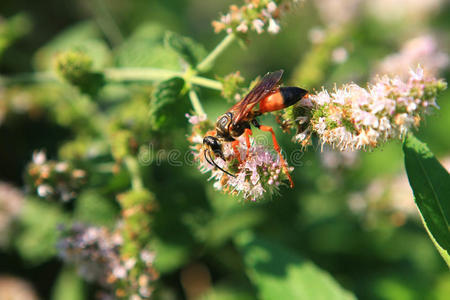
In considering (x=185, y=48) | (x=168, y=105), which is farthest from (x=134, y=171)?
(x=185, y=48)

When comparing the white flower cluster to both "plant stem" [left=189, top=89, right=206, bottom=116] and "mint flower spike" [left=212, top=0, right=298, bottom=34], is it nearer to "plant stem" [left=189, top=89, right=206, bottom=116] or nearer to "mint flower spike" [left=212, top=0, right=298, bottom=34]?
"plant stem" [left=189, top=89, right=206, bottom=116]

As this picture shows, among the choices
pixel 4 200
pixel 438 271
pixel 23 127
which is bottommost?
pixel 438 271

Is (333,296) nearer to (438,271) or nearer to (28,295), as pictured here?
(438,271)

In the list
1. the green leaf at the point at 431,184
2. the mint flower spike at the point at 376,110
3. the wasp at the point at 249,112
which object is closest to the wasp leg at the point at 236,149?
the wasp at the point at 249,112

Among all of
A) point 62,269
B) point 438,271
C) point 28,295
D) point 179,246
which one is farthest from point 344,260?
point 28,295

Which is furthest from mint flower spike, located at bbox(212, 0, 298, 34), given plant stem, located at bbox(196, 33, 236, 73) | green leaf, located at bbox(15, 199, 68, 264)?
green leaf, located at bbox(15, 199, 68, 264)

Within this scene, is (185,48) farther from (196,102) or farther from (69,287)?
(69,287)

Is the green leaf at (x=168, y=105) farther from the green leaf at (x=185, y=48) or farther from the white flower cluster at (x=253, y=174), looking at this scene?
the white flower cluster at (x=253, y=174)

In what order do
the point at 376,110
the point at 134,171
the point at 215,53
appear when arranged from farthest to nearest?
the point at 134,171, the point at 215,53, the point at 376,110
